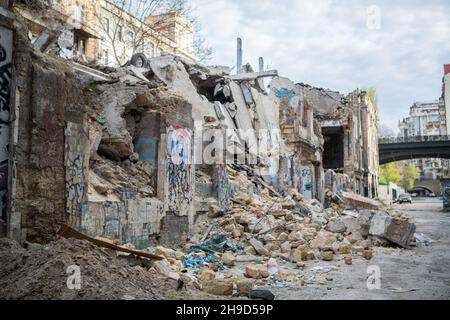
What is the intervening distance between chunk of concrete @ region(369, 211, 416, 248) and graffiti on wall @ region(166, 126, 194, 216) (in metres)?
4.32

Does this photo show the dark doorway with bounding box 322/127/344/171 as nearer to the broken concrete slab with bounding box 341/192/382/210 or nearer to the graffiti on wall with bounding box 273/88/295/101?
the graffiti on wall with bounding box 273/88/295/101

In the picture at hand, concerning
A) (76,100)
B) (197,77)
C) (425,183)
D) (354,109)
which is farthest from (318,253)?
(425,183)

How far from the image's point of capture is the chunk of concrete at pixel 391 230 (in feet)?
32.4

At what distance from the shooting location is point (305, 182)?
19500mm

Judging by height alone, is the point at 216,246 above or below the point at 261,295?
above

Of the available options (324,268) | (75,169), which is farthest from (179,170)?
(324,268)

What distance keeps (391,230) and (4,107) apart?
8236 mm

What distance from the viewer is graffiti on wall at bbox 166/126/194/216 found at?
8.88 m

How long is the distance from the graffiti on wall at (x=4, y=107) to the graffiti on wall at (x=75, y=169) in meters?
0.89

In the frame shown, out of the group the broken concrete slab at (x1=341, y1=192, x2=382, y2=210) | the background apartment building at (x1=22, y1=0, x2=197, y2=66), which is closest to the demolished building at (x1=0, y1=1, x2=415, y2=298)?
the broken concrete slab at (x1=341, y1=192, x2=382, y2=210)

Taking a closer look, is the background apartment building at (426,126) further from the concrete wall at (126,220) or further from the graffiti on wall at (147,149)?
Answer: the concrete wall at (126,220)

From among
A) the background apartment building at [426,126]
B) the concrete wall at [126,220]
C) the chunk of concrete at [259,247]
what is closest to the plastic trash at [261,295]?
the concrete wall at [126,220]

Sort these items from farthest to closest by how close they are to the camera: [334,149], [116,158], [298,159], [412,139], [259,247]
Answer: [412,139], [334,149], [298,159], [116,158], [259,247]

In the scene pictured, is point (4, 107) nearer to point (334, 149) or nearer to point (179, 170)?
point (179, 170)
